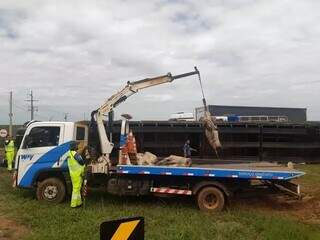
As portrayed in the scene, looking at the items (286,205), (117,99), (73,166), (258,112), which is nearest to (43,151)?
(73,166)

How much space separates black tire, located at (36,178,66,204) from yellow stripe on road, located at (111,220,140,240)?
33.8 ft

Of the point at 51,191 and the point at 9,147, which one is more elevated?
the point at 9,147

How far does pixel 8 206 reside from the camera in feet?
45.4

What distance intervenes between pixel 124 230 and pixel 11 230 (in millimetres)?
7677

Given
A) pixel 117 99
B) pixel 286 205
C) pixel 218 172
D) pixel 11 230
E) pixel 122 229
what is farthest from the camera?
pixel 117 99

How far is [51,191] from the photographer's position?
46.9ft

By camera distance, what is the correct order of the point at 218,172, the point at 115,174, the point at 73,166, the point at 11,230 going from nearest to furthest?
the point at 11,230 → the point at 218,172 → the point at 73,166 → the point at 115,174

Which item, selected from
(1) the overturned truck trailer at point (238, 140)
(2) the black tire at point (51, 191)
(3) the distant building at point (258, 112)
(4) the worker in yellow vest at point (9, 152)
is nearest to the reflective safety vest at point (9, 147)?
(4) the worker in yellow vest at point (9, 152)

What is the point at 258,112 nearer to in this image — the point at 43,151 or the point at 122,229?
the point at 43,151

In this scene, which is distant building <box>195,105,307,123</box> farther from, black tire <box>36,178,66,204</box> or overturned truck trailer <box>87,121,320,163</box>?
black tire <box>36,178,66,204</box>

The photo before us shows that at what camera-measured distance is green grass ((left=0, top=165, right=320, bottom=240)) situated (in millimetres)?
10484

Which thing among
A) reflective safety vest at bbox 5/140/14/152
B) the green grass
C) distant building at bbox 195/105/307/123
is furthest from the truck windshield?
distant building at bbox 195/105/307/123

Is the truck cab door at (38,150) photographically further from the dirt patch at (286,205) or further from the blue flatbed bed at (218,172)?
the dirt patch at (286,205)

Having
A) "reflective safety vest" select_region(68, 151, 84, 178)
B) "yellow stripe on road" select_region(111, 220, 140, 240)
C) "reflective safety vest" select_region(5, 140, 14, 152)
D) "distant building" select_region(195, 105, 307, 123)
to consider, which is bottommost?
"yellow stripe on road" select_region(111, 220, 140, 240)
